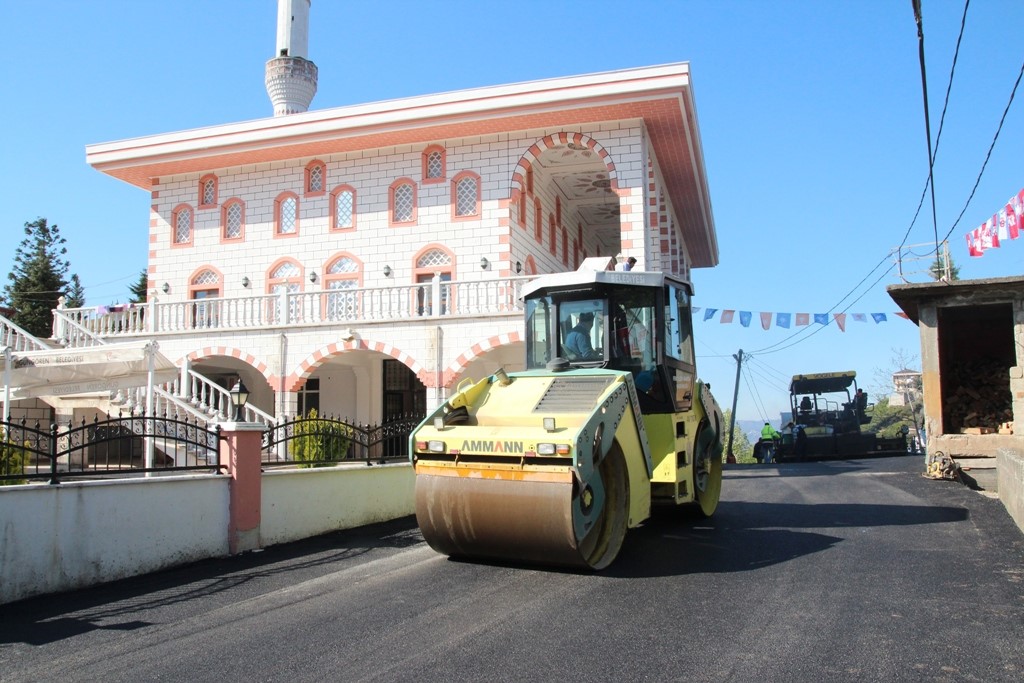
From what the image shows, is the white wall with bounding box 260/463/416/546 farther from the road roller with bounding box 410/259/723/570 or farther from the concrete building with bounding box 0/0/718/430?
the concrete building with bounding box 0/0/718/430

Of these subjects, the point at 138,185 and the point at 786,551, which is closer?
the point at 786,551

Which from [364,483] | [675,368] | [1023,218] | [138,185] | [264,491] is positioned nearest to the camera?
[675,368]

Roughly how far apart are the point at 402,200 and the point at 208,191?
19.5 ft

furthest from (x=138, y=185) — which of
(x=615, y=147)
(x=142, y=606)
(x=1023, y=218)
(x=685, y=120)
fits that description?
(x=1023, y=218)

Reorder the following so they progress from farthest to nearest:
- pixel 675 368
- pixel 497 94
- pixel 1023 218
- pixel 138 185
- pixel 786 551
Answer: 1. pixel 138 185
2. pixel 497 94
3. pixel 1023 218
4. pixel 675 368
5. pixel 786 551

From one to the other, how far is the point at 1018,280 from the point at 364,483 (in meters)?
10.8

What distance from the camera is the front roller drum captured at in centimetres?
615

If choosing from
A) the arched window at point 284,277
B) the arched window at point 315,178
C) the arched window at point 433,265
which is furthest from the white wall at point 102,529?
the arched window at point 315,178

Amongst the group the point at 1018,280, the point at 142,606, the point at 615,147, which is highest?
the point at 615,147

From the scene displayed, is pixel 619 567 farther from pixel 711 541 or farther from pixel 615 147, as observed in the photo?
pixel 615 147

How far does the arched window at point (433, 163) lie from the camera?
20.8m

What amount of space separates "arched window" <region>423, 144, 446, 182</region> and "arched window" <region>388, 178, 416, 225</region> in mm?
469

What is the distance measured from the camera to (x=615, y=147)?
1928 cm

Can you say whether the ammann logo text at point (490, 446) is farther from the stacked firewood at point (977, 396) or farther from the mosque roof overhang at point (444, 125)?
the mosque roof overhang at point (444, 125)
